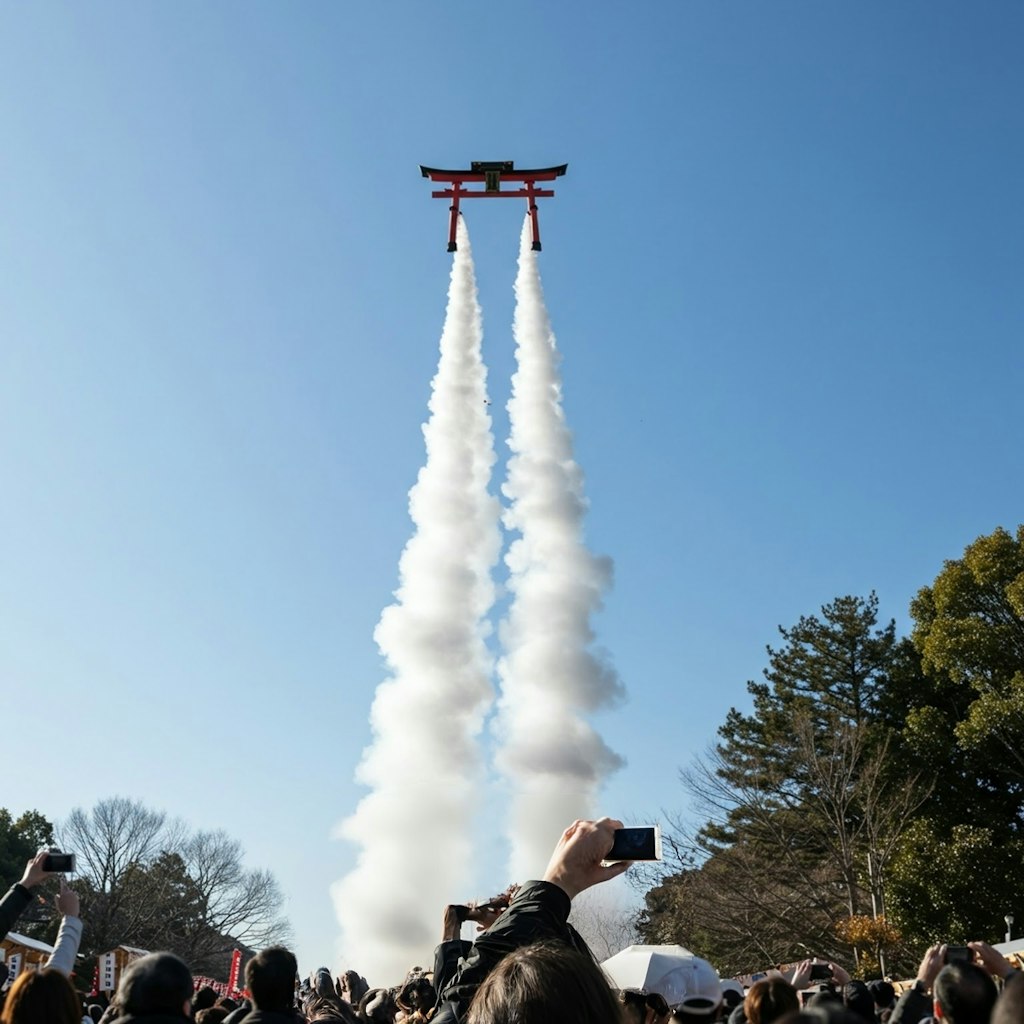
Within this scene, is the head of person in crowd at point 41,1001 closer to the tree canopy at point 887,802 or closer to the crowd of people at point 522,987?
the crowd of people at point 522,987

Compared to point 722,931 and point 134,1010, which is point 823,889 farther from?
point 134,1010

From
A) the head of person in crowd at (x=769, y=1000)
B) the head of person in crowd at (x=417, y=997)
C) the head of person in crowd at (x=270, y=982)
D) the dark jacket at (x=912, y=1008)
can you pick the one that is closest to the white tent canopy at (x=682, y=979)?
the head of person in crowd at (x=769, y=1000)

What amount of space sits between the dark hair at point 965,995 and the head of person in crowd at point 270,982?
3211 mm

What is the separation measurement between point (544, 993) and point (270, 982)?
3.57m

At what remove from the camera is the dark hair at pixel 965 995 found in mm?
4457

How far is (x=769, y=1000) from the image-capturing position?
17.7 feet

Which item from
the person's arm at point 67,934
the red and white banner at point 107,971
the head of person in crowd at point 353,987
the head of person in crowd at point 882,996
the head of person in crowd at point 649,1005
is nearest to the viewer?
the person's arm at point 67,934

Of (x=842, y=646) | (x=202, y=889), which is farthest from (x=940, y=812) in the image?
(x=202, y=889)

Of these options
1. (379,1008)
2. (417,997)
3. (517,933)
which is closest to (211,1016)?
(379,1008)

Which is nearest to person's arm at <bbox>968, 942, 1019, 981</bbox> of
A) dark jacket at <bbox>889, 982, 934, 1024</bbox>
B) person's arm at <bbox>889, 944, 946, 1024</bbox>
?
person's arm at <bbox>889, 944, 946, 1024</bbox>

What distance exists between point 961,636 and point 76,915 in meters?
37.1

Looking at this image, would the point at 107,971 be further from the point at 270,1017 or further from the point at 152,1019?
the point at 152,1019

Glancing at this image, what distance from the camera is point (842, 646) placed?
4691 cm

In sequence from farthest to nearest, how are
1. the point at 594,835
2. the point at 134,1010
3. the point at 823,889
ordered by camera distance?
the point at 823,889 → the point at 134,1010 → the point at 594,835
